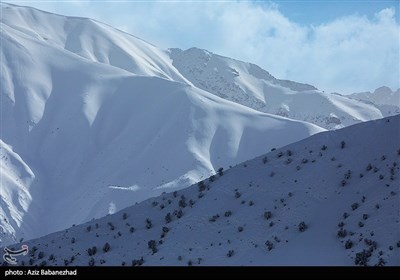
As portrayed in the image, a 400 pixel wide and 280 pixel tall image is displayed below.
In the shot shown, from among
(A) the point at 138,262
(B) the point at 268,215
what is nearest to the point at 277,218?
(B) the point at 268,215

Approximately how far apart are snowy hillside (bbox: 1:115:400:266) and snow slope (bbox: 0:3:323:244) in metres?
59.7

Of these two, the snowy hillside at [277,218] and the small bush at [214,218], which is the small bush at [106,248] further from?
the small bush at [214,218]

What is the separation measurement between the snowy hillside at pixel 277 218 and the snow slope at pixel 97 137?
59.7 m

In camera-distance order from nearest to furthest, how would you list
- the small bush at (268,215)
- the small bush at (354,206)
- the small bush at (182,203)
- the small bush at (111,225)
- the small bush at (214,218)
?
the small bush at (354,206), the small bush at (268,215), the small bush at (214,218), the small bush at (111,225), the small bush at (182,203)

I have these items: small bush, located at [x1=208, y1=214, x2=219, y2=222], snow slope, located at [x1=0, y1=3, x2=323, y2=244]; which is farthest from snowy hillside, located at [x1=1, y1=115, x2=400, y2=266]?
snow slope, located at [x1=0, y1=3, x2=323, y2=244]

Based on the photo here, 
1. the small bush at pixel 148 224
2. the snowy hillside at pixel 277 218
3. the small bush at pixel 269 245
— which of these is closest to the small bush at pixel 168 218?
the snowy hillside at pixel 277 218

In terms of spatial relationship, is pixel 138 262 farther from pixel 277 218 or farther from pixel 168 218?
pixel 277 218

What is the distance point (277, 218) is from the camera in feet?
66.4

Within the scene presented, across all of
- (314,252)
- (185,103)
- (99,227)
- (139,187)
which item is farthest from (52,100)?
(314,252)

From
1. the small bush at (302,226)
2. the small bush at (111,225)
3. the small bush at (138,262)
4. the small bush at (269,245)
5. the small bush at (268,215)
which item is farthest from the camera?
the small bush at (111,225)

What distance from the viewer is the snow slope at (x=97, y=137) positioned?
89812 millimetres

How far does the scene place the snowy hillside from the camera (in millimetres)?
17656

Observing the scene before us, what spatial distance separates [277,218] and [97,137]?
9349cm

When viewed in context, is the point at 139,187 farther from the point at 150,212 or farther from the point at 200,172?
the point at 150,212
